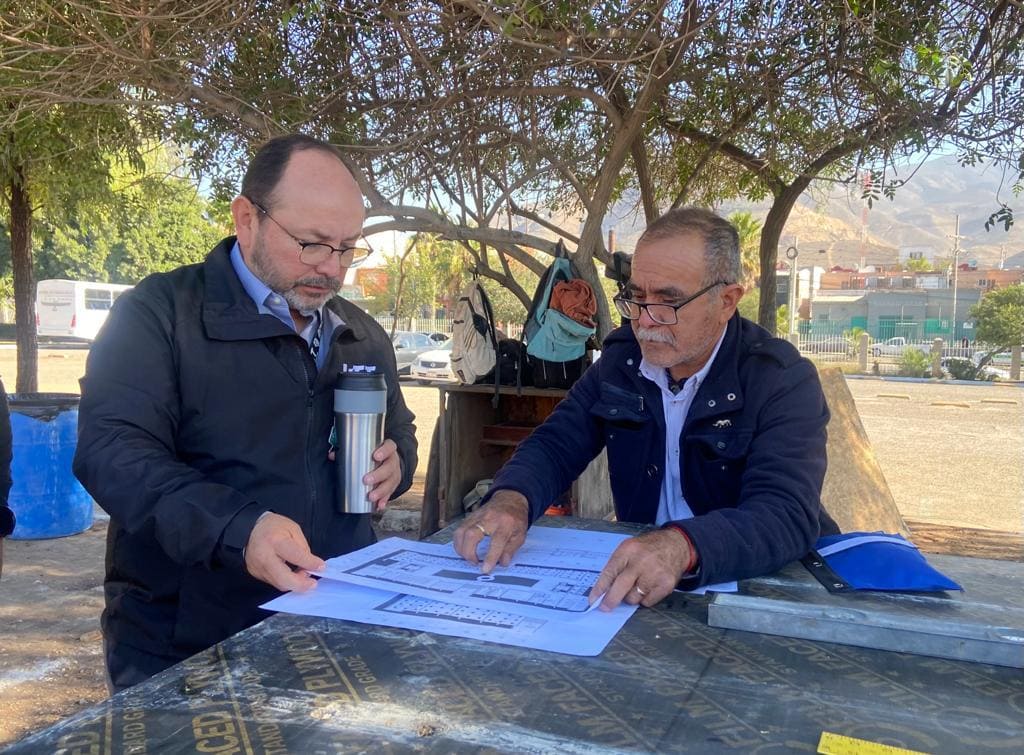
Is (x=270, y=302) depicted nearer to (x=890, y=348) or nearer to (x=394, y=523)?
(x=394, y=523)

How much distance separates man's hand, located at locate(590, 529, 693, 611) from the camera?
1.60 meters

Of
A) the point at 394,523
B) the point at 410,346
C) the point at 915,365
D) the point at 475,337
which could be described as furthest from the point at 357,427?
the point at 915,365

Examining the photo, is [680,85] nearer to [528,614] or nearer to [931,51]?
[931,51]

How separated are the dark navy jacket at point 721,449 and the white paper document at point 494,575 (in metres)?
0.24

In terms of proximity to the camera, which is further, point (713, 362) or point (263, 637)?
point (713, 362)

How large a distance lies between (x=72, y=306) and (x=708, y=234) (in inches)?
1667

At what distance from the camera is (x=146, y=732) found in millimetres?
1036

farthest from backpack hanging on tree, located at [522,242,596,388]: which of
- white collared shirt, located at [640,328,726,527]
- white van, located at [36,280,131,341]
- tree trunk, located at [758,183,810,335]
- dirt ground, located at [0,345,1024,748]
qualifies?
white van, located at [36,280,131,341]

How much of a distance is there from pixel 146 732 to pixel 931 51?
4.97m

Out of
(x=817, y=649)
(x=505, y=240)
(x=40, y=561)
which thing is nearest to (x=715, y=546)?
(x=817, y=649)

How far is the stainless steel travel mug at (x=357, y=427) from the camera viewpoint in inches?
75.4

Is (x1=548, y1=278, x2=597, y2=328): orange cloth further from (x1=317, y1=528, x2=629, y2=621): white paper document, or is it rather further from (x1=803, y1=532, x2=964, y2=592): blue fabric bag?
(x1=803, y1=532, x2=964, y2=592): blue fabric bag

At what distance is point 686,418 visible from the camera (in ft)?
Result: 7.85

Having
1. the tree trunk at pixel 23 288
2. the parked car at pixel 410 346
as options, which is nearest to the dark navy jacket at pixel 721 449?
the tree trunk at pixel 23 288
